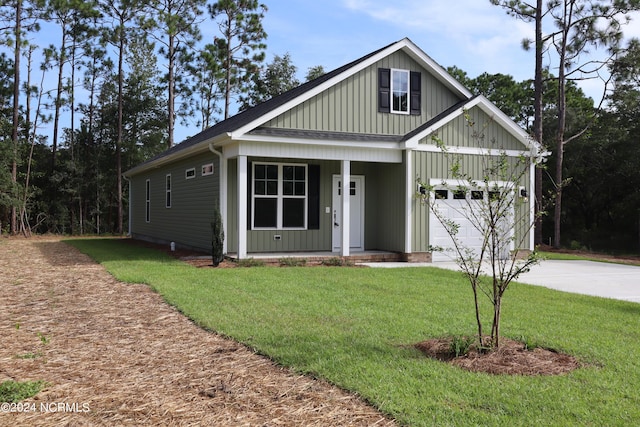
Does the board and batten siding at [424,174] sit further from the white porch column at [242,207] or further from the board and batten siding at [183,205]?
the board and batten siding at [183,205]

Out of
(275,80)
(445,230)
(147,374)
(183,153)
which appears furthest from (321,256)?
(275,80)

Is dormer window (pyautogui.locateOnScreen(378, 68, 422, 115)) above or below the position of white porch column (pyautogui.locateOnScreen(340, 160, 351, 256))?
above

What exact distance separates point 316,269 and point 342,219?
6.37 feet

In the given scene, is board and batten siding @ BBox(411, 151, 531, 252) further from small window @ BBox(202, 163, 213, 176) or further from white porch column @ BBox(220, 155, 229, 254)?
small window @ BBox(202, 163, 213, 176)

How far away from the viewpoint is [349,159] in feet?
41.4

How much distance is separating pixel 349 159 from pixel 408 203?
176cm

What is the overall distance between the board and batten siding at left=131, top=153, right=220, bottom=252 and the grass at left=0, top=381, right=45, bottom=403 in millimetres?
7956

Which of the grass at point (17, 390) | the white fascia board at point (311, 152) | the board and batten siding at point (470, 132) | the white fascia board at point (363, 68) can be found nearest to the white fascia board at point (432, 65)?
the white fascia board at point (363, 68)

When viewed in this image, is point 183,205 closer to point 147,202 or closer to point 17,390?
point 147,202

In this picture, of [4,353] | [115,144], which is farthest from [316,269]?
[115,144]

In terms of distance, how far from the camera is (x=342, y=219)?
12.6m

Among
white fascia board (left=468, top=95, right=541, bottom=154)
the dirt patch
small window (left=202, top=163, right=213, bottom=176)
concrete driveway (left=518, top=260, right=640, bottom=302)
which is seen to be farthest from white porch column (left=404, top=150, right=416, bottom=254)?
the dirt patch

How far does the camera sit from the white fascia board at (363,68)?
11.8 meters

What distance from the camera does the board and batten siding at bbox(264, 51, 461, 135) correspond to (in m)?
12.8
